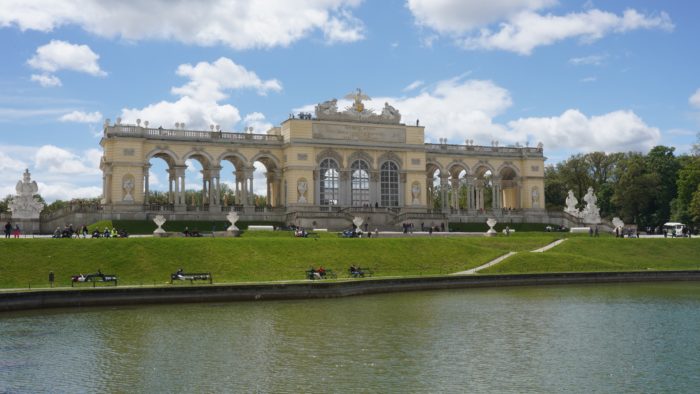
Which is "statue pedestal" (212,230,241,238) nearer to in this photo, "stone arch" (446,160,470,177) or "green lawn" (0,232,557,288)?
"green lawn" (0,232,557,288)

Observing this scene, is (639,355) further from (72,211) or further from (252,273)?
(72,211)

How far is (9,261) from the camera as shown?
132 ft

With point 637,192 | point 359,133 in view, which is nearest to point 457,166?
point 359,133

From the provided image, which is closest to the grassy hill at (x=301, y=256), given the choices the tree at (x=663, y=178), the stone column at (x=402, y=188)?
the stone column at (x=402, y=188)

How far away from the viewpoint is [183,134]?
70.6 metres

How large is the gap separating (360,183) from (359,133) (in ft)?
16.2

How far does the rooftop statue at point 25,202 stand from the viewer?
2293 inches

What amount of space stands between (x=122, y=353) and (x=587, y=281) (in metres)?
30.6

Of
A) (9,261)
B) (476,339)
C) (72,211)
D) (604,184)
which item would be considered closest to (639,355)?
(476,339)

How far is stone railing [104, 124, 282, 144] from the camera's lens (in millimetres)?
68062

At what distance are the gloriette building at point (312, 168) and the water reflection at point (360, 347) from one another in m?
34.9

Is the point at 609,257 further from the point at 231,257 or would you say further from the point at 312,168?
the point at 312,168

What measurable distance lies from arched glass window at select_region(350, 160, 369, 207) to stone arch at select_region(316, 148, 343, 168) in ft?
4.70

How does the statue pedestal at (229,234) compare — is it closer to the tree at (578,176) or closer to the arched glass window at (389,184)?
the arched glass window at (389,184)
